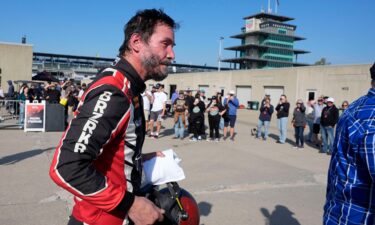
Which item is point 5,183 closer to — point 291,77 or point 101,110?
point 101,110

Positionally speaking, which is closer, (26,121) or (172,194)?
(172,194)

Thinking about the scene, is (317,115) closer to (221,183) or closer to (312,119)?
(312,119)

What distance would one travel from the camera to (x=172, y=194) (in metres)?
1.96

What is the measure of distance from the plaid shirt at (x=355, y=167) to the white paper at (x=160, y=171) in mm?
950

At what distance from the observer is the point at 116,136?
1.66 metres

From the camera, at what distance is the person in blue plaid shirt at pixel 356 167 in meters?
1.80

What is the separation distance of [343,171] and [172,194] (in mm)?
1010

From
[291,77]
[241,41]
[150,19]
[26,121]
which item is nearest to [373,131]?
[150,19]

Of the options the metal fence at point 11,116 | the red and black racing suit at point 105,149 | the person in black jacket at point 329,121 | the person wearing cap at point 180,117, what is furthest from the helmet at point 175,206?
the metal fence at point 11,116

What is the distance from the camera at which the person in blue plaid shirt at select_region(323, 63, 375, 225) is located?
5.90 ft

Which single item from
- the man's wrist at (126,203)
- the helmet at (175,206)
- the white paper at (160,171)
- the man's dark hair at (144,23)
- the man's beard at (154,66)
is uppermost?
the man's dark hair at (144,23)

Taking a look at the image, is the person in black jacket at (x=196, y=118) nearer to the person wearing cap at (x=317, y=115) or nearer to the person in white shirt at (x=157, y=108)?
the person in white shirt at (x=157, y=108)

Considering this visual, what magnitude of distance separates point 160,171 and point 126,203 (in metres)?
0.49

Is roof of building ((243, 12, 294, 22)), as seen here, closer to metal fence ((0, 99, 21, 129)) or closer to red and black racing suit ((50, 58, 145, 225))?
metal fence ((0, 99, 21, 129))
